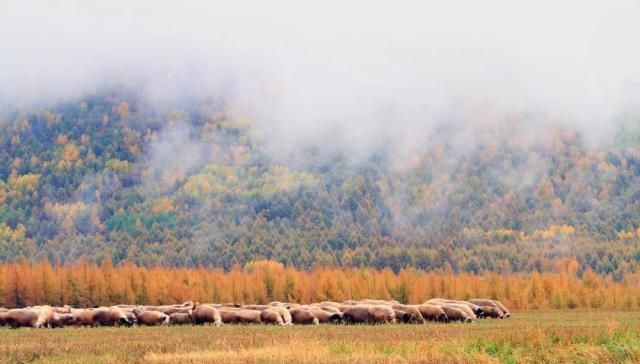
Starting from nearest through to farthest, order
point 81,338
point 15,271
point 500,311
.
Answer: point 81,338 < point 500,311 < point 15,271

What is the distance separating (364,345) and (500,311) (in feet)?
117

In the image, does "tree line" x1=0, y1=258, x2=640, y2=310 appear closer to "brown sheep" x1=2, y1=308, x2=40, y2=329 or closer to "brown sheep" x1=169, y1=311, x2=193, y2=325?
"brown sheep" x1=169, y1=311, x2=193, y2=325

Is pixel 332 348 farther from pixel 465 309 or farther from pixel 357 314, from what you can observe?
pixel 465 309

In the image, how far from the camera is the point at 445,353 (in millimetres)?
30484

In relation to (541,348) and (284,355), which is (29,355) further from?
(541,348)

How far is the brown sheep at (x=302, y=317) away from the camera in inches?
2175

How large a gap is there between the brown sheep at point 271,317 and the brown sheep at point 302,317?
1107 millimetres

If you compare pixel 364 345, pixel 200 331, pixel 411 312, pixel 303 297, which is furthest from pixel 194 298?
pixel 364 345

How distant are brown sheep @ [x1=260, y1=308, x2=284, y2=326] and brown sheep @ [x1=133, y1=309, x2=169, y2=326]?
549 centimetres

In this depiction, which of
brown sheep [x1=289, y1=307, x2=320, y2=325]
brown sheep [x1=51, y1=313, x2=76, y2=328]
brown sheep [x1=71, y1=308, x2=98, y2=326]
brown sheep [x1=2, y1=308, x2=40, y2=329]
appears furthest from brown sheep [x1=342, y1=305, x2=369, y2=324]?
brown sheep [x1=2, y1=308, x2=40, y2=329]

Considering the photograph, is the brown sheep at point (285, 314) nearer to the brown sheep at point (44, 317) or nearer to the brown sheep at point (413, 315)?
the brown sheep at point (413, 315)

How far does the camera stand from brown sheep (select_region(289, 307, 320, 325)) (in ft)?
181

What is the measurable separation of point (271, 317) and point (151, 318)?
677 centimetres

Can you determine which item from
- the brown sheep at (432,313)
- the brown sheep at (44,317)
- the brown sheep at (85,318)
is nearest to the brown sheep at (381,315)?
the brown sheep at (432,313)
